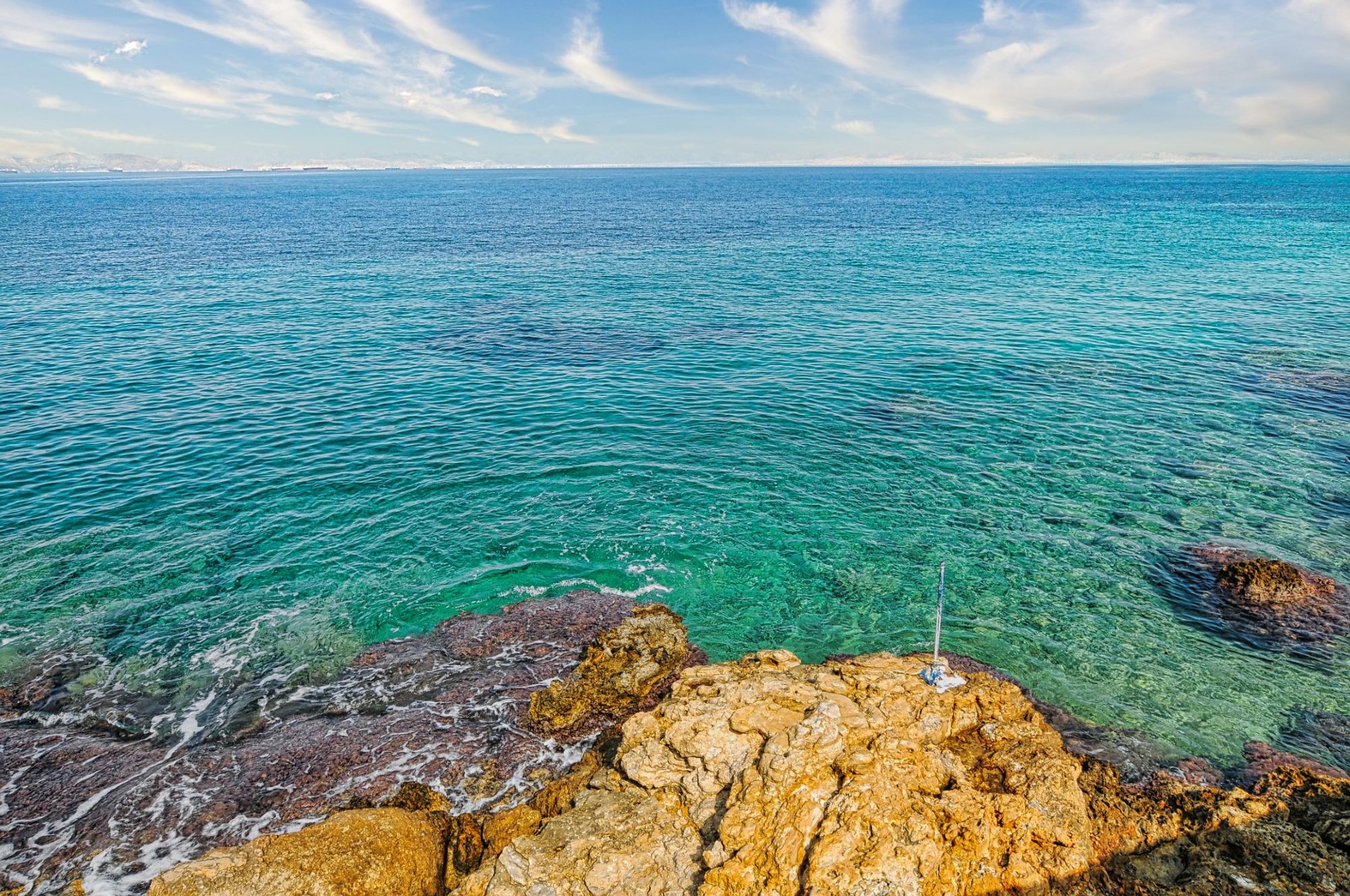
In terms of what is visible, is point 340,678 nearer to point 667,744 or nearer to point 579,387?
point 667,744

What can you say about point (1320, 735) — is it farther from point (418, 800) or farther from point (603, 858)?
point (418, 800)

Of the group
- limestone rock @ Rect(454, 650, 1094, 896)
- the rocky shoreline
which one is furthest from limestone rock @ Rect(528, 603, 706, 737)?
limestone rock @ Rect(454, 650, 1094, 896)

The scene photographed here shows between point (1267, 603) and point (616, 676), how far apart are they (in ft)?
62.8

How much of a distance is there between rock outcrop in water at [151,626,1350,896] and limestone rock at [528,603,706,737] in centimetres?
219

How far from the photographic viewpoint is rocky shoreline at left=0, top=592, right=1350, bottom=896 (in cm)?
1136

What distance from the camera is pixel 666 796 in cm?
1323

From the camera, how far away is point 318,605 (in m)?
22.4

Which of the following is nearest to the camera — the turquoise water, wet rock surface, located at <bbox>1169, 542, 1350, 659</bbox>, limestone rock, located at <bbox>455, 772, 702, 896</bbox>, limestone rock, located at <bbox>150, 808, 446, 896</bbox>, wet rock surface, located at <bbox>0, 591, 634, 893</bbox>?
limestone rock, located at <bbox>455, 772, 702, 896</bbox>

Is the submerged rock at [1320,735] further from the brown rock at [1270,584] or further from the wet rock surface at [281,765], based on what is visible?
the wet rock surface at [281,765]

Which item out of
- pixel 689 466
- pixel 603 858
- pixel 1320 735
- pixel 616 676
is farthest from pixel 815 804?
pixel 689 466

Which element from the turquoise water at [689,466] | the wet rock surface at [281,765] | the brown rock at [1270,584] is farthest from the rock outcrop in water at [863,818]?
the brown rock at [1270,584]

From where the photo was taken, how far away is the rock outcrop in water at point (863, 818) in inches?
435

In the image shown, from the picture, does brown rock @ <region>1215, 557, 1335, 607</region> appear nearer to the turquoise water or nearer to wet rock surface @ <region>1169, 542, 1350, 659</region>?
wet rock surface @ <region>1169, 542, 1350, 659</region>

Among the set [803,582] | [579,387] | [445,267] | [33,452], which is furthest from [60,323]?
[803,582]
